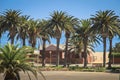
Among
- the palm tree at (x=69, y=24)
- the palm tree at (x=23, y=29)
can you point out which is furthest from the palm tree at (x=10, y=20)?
the palm tree at (x=69, y=24)

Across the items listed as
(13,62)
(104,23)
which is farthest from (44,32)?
(13,62)

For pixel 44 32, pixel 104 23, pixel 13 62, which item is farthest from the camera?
pixel 44 32

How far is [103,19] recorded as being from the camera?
63.0 metres

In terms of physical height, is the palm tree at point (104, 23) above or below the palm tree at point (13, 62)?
above

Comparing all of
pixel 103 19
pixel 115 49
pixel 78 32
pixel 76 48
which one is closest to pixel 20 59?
pixel 103 19

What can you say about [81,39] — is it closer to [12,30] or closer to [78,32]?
[78,32]

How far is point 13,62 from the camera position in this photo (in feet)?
63.3

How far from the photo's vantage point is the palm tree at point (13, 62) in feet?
62.0

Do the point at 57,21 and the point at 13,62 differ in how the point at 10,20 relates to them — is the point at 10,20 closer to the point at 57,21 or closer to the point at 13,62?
the point at 57,21

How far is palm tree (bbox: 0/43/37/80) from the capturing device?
1889 cm

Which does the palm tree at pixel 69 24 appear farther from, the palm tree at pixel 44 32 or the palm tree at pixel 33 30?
the palm tree at pixel 33 30

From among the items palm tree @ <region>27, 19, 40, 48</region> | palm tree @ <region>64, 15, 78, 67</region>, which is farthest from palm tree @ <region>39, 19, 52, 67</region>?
palm tree @ <region>64, 15, 78, 67</region>

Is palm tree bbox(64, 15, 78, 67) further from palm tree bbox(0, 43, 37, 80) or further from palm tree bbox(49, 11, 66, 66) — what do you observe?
palm tree bbox(0, 43, 37, 80)

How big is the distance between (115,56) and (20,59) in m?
73.8
